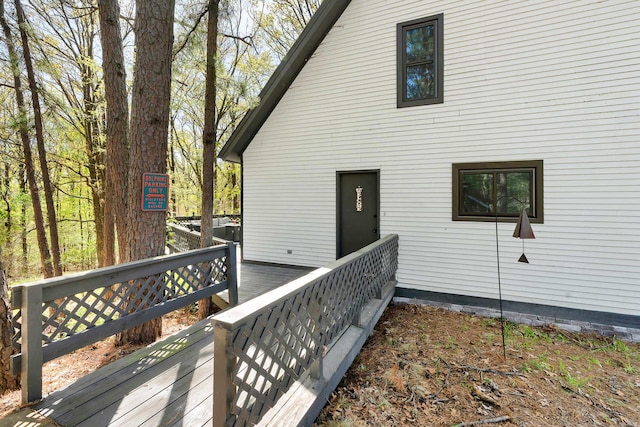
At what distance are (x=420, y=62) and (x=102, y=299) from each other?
5.70 metres

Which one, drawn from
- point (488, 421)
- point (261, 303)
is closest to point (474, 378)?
point (488, 421)

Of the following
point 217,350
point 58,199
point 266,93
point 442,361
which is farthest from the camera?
point 58,199

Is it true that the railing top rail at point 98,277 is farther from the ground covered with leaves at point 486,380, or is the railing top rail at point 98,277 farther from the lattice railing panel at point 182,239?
the lattice railing panel at point 182,239

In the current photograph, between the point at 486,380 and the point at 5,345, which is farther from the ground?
the point at 5,345

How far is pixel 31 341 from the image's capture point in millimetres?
2039

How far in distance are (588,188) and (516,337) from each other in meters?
2.36

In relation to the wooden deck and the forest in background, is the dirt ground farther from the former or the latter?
the forest in background

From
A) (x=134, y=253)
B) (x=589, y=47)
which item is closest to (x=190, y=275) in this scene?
(x=134, y=253)

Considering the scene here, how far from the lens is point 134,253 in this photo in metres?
3.35

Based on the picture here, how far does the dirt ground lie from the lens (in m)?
2.46

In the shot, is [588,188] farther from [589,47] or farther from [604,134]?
[589,47]

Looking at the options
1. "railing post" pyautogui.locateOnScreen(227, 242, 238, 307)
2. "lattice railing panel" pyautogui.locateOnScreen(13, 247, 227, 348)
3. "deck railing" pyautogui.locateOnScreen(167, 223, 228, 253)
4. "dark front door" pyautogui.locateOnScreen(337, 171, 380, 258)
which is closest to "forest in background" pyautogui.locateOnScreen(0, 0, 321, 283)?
"deck railing" pyautogui.locateOnScreen(167, 223, 228, 253)

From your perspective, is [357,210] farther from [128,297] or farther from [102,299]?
[102,299]

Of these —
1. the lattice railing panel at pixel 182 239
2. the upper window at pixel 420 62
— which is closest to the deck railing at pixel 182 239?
the lattice railing panel at pixel 182 239
